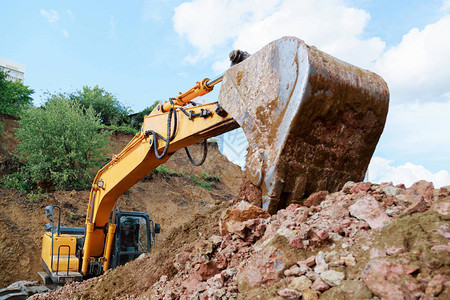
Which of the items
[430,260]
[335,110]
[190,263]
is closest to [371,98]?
[335,110]

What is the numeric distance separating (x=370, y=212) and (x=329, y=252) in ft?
1.64

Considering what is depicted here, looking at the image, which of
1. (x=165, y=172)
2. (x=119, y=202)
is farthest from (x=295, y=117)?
(x=165, y=172)

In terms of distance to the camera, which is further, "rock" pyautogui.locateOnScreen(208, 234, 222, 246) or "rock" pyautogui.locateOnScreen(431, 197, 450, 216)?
"rock" pyautogui.locateOnScreen(208, 234, 222, 246)

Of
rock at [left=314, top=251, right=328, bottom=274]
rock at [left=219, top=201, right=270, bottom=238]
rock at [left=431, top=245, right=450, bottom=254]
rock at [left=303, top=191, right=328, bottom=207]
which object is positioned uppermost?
rock at [left=303, top=191, right=328, bottom=207]

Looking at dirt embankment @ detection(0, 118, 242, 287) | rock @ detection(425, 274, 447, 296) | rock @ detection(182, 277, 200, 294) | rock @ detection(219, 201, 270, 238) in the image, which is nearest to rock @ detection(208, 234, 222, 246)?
rock @ detection(219, 201, 270, 238)

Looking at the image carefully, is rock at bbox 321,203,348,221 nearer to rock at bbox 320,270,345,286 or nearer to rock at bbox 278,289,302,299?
rock at bbox 320,270,345,286

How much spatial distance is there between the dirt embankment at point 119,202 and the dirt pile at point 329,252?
2.37m

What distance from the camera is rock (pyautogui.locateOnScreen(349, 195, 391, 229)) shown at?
8.04 feet

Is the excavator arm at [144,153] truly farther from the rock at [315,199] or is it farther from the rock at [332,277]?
the rock at [332,277]

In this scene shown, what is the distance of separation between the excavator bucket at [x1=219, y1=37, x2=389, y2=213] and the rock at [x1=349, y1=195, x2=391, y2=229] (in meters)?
0.60

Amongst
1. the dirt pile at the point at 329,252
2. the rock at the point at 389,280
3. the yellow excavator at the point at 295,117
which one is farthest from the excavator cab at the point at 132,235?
the rock at the point at 389,280

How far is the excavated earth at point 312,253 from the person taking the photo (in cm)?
188

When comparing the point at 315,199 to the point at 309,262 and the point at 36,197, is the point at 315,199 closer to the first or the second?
the point at 309,262

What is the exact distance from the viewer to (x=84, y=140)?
582 inches
